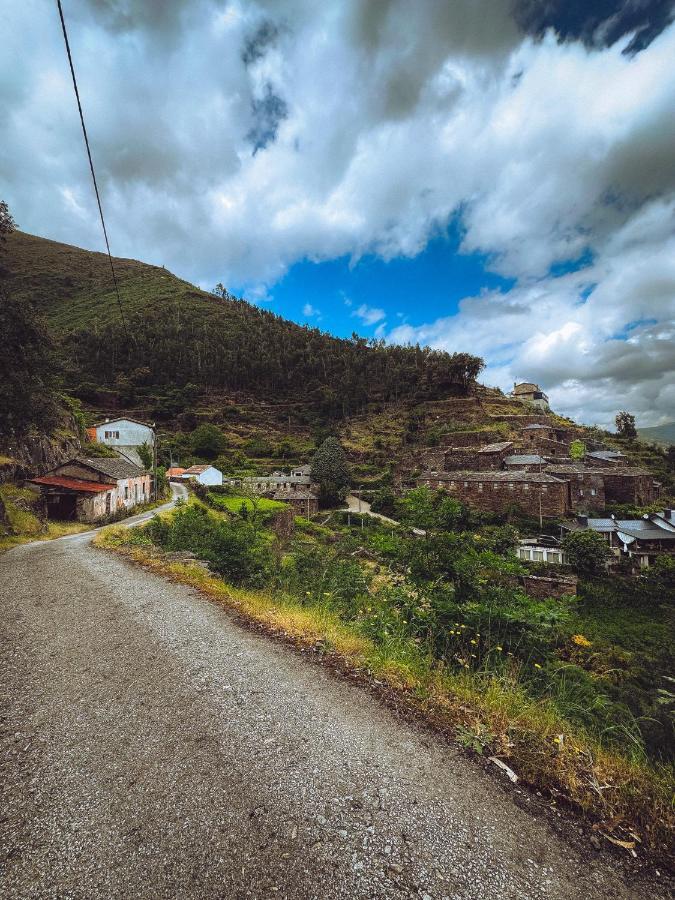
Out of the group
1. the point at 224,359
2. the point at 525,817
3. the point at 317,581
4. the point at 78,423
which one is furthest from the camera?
the point at 224,359

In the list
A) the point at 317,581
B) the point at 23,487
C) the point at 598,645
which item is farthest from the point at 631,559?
the point at 23,487

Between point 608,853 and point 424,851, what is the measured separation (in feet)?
3.44

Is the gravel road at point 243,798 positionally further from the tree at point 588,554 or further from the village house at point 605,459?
the village house at point 605,459

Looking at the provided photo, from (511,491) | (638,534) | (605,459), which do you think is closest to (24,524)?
(511,491)

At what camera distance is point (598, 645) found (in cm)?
1570

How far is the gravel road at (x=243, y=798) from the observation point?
1806 millimetres

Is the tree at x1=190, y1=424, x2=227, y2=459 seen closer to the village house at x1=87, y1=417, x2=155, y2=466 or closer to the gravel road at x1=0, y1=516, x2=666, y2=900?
the village house at x1=87, y1=417, x2=155, y2=466

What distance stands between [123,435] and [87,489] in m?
20.8

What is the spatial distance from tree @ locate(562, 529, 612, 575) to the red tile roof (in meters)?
30.8

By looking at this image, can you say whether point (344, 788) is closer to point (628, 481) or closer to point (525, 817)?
point (525, 817)

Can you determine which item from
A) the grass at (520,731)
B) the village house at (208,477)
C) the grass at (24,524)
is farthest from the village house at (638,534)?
the village house at (208,477)

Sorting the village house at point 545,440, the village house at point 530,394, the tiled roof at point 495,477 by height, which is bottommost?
the tiled roof at point 495,477

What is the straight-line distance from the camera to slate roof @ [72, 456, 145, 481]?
73.7 ft

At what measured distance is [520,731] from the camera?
290cm
